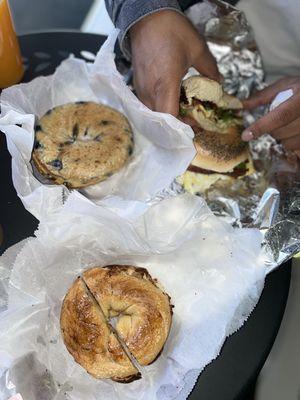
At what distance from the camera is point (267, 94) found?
134 centimetres

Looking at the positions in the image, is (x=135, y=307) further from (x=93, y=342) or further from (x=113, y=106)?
(x=113, y=106)

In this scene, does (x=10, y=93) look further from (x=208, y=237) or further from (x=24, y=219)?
(x=208, y=237)

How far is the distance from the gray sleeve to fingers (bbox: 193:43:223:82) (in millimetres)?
117

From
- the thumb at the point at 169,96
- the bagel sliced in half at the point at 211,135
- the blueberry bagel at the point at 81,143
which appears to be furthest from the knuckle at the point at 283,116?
the blueberry bagel at the point at 81,143

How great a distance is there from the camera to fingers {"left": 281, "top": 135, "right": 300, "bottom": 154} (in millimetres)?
1288

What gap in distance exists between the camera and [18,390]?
3.03 feet

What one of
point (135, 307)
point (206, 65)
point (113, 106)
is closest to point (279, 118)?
point (206, 65)

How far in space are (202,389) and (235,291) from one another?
0.19 metres

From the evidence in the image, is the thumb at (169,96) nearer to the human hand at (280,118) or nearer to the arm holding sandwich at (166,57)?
the arm holding sandwich at (166,57)

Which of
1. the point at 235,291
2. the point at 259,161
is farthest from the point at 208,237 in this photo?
the point at 259,161

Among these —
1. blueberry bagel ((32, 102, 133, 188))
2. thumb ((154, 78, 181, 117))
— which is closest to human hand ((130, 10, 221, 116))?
thumb ((154, 78, 181, 117))

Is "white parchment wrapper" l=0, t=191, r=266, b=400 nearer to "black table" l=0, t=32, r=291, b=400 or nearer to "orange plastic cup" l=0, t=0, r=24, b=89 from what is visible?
"black table" l=0, t=32, r=291, b=400

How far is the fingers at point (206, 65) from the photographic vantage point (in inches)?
50.7

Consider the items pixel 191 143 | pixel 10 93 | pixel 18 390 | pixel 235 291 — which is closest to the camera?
pixel 18 390
